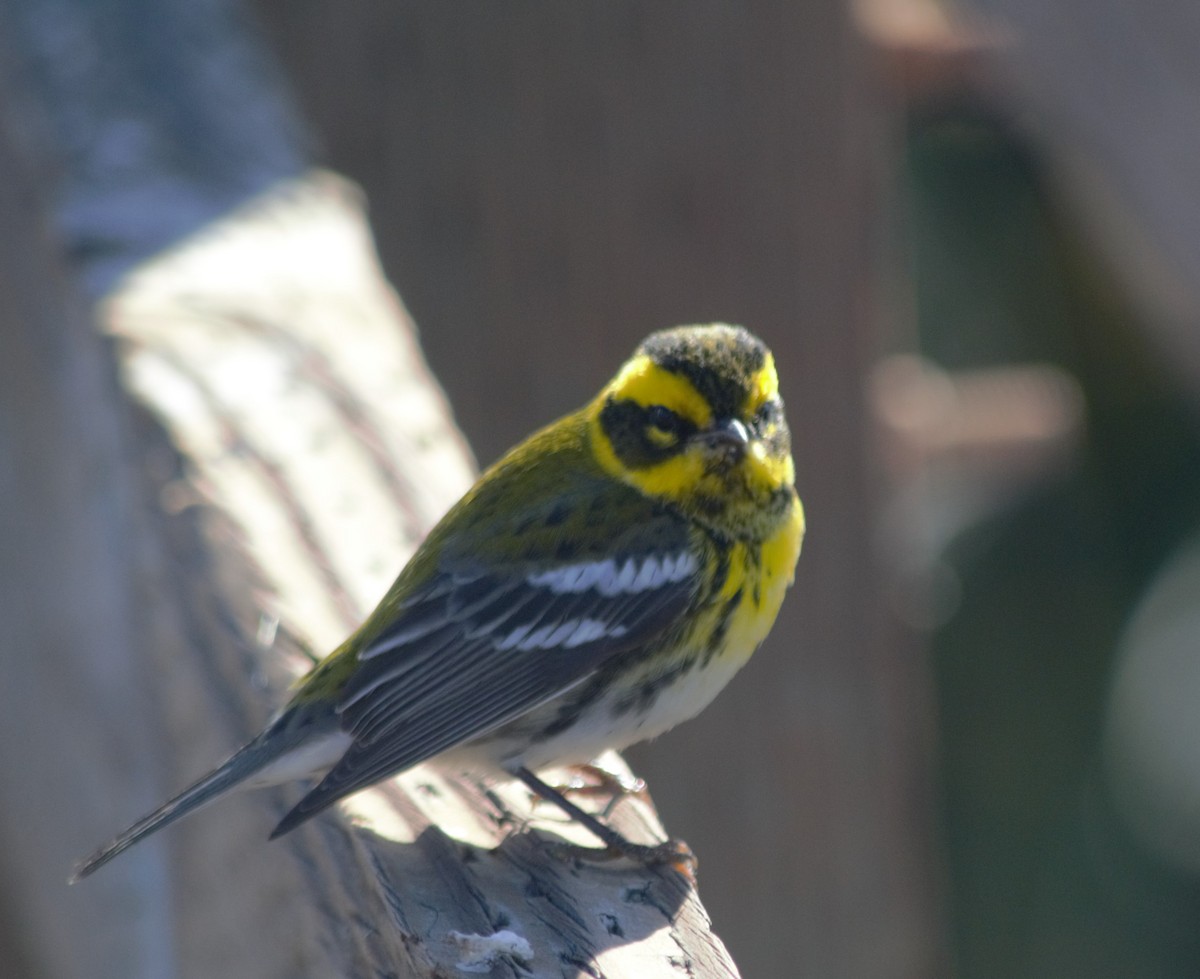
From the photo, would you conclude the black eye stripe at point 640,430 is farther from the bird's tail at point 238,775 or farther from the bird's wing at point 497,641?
the bird's tail at point 238,775

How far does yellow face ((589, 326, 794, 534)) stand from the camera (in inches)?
104

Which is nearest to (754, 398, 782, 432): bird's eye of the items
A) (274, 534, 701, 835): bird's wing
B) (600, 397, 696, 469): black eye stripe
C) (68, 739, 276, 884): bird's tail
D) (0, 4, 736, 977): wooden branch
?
(600, 397, 696, 469): black eye stripe

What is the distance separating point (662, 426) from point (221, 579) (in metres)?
0.93

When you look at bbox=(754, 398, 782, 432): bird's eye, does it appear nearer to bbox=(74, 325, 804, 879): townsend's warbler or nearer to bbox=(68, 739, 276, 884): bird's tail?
bbox=(74, 325, 804, 879): townsend's warbler

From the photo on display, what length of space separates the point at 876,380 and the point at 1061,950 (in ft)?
12.4

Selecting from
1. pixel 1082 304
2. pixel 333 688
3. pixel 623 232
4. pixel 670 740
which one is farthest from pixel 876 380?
pixel 1082 304

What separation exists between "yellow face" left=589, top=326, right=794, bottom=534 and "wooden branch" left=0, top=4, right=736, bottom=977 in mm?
382

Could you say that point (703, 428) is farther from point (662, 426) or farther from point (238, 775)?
point (238, 775)

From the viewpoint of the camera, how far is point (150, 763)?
2184mm

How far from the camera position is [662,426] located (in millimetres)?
2688

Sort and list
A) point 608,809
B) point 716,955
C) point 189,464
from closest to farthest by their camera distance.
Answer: point 716,955 < point 608,809 < point 189,464

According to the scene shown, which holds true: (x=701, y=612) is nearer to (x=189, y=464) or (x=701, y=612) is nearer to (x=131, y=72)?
(x=189, y=464)

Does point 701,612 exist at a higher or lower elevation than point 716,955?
higher

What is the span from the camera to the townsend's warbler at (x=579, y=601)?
211 centimetres
